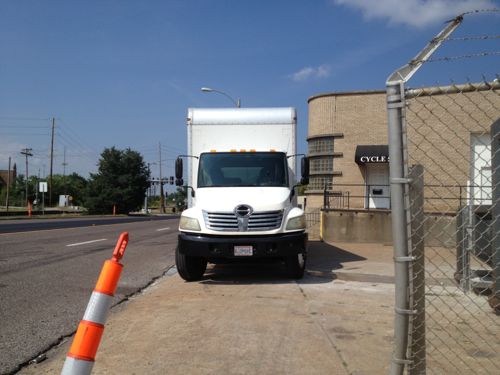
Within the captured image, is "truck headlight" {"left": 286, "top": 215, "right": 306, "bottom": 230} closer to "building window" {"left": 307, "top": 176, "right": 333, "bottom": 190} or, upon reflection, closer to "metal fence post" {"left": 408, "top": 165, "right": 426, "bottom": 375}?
"metal fence post" {"left": 408, "top": 165, "right": 426, "bottom": 375}

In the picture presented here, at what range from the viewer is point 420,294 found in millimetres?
2920

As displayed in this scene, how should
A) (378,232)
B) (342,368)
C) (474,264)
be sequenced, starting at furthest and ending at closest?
(378,232), (474,264), (342,368)

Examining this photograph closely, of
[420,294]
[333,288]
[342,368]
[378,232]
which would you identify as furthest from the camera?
[378,232]

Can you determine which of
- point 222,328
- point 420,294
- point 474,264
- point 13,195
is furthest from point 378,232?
point 13,195

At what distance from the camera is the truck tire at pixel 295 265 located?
902 centimetres

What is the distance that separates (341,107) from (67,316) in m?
19.5

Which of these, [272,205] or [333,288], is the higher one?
[272,205]

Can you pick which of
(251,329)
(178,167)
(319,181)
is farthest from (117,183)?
(251,329)

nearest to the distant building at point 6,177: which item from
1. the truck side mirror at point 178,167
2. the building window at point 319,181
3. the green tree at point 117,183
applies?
the green tree at point 117,183

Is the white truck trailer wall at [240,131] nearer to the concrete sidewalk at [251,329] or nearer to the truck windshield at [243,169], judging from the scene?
the truck windshield at [243,169]

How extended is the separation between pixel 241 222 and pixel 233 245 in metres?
0.41

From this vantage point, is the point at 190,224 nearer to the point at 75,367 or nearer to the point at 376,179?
the point at 75,367

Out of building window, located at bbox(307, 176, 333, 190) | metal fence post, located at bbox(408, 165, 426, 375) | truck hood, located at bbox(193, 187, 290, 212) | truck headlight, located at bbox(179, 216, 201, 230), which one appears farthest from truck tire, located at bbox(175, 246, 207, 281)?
building window, located at bbox(307, 176, 333, 190)

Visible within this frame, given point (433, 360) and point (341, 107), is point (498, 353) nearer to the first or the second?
point (433, 360)
